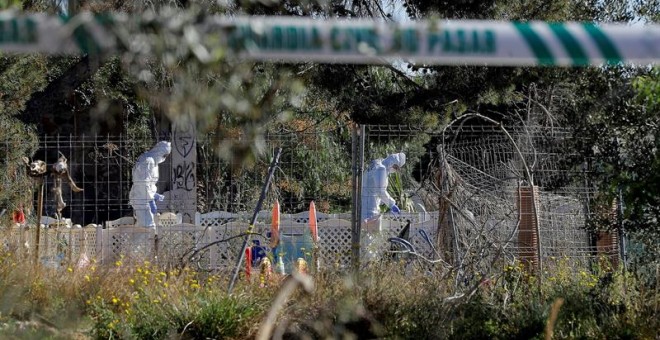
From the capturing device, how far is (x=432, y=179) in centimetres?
1028

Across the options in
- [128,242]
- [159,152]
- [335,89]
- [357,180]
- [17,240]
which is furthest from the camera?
[335,89]

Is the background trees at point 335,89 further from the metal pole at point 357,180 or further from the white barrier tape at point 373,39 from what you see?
the metal pole at point 357,180

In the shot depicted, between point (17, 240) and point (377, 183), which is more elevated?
point (377, 183)

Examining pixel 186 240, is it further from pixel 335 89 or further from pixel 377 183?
pixel 335 89

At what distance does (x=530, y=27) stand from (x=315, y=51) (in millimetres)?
923

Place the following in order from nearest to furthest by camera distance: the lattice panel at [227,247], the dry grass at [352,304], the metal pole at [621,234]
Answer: the dry grass at [352,304]
the metal pole at [621,234]
the lattice panel at [227,247]

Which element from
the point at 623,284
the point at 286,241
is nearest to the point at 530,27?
the point at 623,284

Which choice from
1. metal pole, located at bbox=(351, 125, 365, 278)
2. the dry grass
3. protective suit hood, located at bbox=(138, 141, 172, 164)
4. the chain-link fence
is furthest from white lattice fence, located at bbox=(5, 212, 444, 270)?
protective suit hood, located at bbox=(138, 141, 172, 164)

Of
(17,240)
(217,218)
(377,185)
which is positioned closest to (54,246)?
(17,240)

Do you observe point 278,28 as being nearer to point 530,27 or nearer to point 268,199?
point 530,27

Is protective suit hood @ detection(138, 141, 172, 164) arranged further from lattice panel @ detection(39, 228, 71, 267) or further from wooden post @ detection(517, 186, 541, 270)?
wooden post @ detection(517, 186, 541, 270)

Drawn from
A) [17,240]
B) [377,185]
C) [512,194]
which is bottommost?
[17,240]

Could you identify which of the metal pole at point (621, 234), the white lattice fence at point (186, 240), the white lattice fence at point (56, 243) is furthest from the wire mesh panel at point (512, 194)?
the white lattice fence at point (56, 243)

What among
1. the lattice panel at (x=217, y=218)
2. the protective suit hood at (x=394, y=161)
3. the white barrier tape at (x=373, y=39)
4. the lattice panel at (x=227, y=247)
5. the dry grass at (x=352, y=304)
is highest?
the white barrier tape at (x=373, y=39)
